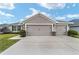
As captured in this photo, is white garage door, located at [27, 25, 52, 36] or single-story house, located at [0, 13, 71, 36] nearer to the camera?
single-story house, located at [0, 13, 71, 36]

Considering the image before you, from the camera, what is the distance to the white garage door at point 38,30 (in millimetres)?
17069

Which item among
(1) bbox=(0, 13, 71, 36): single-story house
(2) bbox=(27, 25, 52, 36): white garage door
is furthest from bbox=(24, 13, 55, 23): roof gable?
(2) bbox=(27, 25, 52, 36): white garage door

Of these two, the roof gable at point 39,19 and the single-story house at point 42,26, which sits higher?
the roof gable at point 39,19

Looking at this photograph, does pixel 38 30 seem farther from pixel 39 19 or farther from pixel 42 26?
pixel 39 19

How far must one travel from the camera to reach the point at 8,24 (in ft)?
38.7

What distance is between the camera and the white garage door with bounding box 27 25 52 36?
1707 centimetres

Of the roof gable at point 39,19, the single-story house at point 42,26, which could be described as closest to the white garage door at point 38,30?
the single-story house at point 42,26

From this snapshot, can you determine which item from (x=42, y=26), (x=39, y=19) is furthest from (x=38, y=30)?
(x=39, y=19)

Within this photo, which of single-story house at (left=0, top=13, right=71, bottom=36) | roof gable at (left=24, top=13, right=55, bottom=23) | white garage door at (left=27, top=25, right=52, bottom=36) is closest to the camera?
A: single-story house at (left=0, top=13, right=71, bottom=36)

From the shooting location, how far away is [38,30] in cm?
1766

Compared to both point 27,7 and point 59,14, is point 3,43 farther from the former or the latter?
point 59,14

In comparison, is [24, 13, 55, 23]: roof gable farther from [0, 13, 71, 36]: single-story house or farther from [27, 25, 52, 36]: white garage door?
[27, 25, 52, 36]: white garage door

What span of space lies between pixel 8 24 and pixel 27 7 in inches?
124

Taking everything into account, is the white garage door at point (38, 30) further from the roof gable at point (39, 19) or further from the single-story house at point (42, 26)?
the roof gable at point (39, 19)
